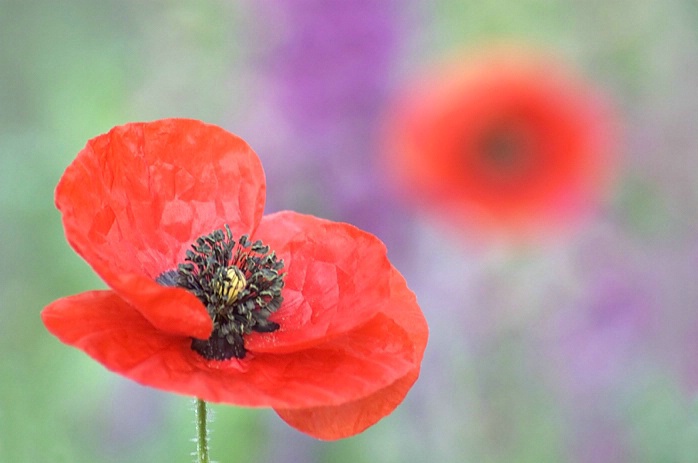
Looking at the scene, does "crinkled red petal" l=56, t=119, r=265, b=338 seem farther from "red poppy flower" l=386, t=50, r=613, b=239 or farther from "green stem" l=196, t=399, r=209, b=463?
"red poppy flower" l=386, t=50, r=613, b=239

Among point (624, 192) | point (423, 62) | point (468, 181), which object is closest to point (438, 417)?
point (468, 181)

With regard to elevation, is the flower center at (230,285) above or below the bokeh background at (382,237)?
below

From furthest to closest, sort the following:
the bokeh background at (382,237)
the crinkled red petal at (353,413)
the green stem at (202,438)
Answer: the bokeh background at (382,237) → the crinkled red petal at (353,413) → the green stem at (202,438)

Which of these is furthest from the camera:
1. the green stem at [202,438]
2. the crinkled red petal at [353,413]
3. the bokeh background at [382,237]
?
the bokeh background at [382,237]

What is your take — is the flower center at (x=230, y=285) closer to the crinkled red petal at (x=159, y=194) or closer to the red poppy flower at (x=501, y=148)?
the crinkled red petal at (x=159, y=194)

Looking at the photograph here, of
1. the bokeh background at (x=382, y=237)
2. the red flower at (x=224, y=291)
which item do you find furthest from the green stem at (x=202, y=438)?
the bokeh background at (x=382, y=237)

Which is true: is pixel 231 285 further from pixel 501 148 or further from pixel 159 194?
pixel 501 148

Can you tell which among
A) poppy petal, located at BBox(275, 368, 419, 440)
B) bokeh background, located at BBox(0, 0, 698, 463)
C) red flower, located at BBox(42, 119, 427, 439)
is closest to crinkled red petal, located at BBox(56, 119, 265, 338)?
red flower, located at BBox(42, 119, 427, 439)
